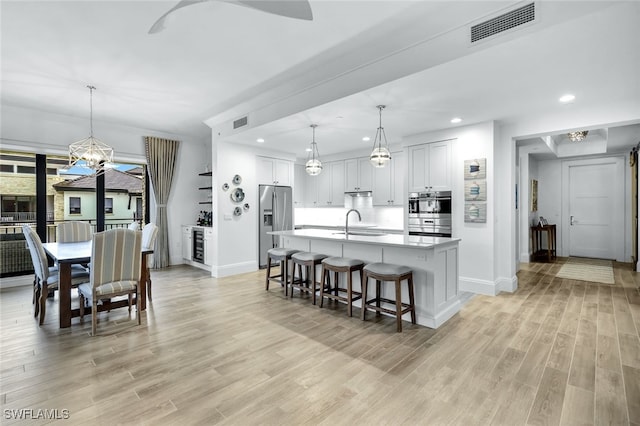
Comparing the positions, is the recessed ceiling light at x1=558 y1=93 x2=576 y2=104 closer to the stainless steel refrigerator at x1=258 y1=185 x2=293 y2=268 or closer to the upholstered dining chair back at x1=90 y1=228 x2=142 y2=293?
the stainless steel refrigerator at x1=258 y1=185 x2=293 y2=268

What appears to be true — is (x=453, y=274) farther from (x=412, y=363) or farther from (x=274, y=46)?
(x=274, y=46)

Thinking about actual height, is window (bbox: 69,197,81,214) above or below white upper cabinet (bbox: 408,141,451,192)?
below

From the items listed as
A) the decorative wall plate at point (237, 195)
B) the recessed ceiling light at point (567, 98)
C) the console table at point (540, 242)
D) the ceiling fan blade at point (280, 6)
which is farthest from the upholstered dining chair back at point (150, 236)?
the console table at point (540, 242)

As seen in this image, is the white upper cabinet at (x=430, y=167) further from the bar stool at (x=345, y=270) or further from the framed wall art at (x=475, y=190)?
the bar stool at (x=345, y=270)

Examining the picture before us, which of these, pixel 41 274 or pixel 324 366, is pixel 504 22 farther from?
pixel 41 274

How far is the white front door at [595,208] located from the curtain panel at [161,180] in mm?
9762

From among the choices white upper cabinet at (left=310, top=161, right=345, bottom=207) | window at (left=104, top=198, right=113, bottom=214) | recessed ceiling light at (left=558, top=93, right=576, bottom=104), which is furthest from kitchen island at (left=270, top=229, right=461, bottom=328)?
window at (left=104, top=198, right=113, bottom=214)

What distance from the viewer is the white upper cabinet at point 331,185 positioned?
7.43 metres

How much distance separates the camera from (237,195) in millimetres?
6094

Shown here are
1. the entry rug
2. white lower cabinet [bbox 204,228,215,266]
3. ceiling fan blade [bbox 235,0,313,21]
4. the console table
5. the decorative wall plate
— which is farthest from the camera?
the console table

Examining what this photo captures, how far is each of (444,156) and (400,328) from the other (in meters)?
3.07

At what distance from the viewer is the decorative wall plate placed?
6.03m

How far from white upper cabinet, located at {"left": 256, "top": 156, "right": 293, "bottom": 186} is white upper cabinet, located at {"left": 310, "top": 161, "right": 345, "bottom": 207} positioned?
1.00 m

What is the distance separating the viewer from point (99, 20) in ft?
9.09
